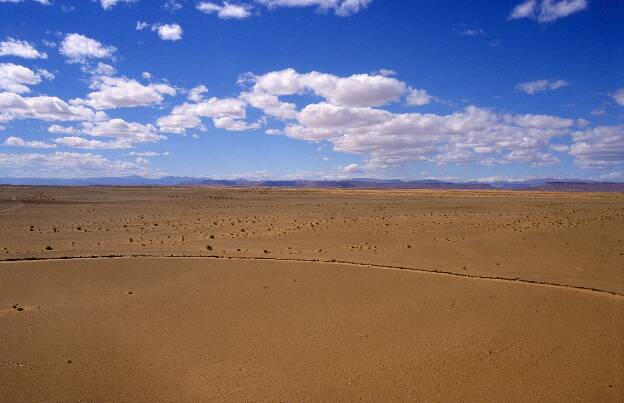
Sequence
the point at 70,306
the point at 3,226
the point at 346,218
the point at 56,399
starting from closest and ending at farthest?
the point at 56,399, the point at 70,306, the point at 3,226, the point at 346,218

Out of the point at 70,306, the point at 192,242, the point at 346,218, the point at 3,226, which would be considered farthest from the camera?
the point at 346,218

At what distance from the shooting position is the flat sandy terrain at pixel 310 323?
19.9 feet

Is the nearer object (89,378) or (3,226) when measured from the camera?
(89,378)

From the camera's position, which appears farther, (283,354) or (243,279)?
(243,279)

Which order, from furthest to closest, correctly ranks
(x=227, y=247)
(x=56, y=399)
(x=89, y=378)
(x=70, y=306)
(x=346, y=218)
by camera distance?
(x=346, y=218) → (x=227, y=247) → (x=70, y=306) → (x=89, y=378) → (x=56, y=399)

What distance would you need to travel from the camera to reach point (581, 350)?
722cm

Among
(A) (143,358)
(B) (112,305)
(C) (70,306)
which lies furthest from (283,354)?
(C) (70,306)

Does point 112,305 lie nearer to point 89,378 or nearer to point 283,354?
point 89,378

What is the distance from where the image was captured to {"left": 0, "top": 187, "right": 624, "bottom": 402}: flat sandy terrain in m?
6.05

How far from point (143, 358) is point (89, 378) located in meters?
0.84

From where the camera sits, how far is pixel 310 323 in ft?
27.6

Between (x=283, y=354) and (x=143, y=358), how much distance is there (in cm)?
225

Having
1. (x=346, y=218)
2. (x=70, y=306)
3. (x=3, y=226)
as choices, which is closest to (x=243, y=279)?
(x=70, y=306)

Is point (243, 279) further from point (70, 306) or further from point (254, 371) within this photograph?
point (254, 371)
